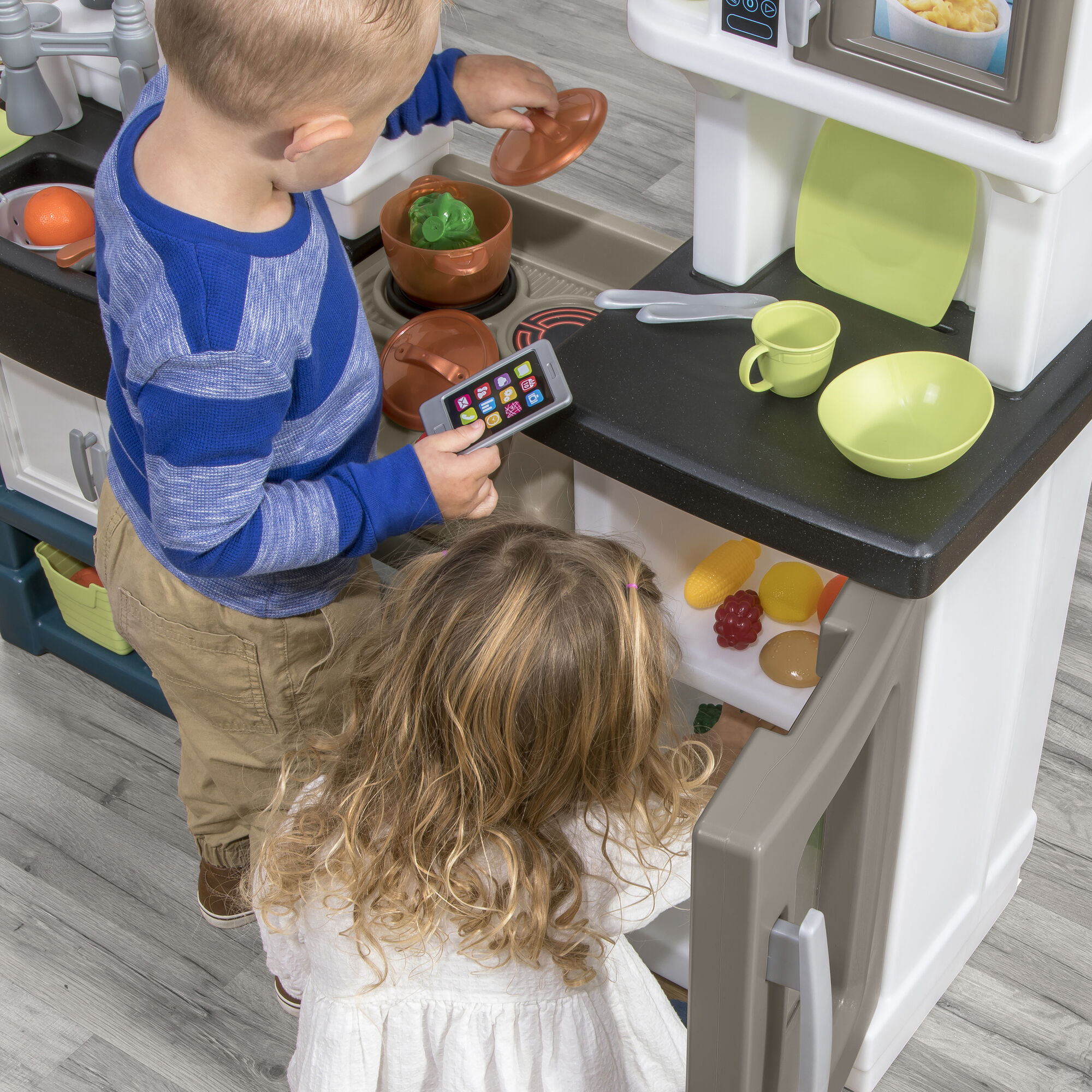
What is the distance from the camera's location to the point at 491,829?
106 centimetres

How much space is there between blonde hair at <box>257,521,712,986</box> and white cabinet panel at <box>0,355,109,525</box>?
27.4 inches

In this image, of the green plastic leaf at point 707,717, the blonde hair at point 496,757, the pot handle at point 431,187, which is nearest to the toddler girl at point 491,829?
the blonde hair at point 496,757

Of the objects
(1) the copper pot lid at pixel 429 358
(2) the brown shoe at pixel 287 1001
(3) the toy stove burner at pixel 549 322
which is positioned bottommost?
(2) the brown shoe at pixel 287 1001

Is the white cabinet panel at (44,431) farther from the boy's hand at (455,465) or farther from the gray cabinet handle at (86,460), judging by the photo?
the boy's hand at (455,465)

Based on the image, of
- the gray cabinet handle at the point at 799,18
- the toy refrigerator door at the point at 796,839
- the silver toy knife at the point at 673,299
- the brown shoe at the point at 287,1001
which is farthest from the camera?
the brown shoe at the point at 287,1001

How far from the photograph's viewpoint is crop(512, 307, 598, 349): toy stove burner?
1.46 metres

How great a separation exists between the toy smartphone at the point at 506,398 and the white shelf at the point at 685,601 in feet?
0.49

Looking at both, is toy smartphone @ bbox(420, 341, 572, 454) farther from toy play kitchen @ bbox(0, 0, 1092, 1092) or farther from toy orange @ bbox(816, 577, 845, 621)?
toy orange @ bbox(816, 577, 845, 621)

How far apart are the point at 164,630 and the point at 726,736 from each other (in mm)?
588

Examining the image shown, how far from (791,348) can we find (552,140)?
416 mm

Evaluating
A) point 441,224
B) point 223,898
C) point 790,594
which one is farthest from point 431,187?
point 223,898

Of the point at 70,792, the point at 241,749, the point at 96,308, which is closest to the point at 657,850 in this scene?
the point at 241,749

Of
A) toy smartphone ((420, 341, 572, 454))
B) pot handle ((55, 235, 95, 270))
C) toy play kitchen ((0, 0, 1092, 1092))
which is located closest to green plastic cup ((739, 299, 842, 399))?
toy play kitchen ((0, 0, 1092, 1092))

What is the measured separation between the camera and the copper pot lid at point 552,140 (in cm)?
133
